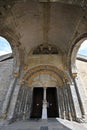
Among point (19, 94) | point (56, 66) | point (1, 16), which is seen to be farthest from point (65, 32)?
point (19, 94)

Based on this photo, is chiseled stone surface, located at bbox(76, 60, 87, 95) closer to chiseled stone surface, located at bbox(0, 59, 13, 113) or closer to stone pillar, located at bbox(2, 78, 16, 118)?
stone pillar, located at bbox(2, 78, 16, 118)

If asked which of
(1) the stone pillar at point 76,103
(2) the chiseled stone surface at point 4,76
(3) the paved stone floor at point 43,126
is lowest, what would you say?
(3) the paved stone floor at point 43,126

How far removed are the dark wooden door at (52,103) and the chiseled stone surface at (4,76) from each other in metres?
2.06

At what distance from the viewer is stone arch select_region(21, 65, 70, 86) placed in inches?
233

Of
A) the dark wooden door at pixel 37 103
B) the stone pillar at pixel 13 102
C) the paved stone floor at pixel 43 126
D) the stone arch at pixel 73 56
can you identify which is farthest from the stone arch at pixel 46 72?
the paved stone floor at pixel 43 126

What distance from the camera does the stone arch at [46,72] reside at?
5923 millimetres

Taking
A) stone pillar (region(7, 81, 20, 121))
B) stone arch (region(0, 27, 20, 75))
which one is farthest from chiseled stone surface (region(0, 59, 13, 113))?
stone arch (region(0, 27, 20, 75))

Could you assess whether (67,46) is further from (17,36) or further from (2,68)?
(2,68)

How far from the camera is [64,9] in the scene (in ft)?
12.5

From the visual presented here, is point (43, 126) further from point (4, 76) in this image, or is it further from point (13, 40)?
point (4, 76)

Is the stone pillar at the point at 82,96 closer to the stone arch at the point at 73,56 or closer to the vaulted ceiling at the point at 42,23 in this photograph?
the stone arch at the point at 73,56

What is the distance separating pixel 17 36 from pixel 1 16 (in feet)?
4.90

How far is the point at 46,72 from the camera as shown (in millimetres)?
6191

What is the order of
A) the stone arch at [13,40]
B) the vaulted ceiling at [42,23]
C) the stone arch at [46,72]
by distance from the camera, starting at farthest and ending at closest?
the stone arch at [46,72] < the stone arch at [13,40] < the vaulted ceiling at [42,23]
